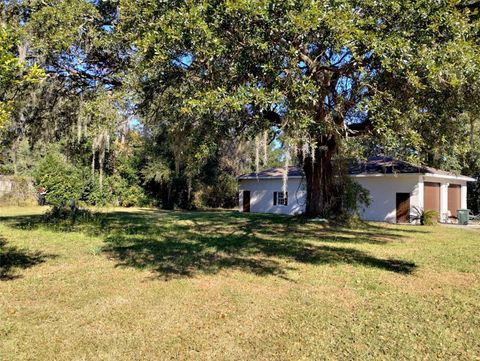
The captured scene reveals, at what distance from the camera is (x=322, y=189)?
59.8 ft

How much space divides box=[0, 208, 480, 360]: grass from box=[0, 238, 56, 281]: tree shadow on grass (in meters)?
0.04

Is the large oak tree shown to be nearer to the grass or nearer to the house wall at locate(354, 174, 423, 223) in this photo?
the grass

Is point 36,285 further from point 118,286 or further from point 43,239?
point 43,239

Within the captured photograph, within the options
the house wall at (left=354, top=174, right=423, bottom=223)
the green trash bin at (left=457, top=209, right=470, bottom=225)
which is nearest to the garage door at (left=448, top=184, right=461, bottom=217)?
the green trash bin at (left=457, top=209, right=470, bottom=225)

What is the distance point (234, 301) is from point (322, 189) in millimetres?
12395

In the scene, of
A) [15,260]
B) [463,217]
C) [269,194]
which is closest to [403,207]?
[463,217]

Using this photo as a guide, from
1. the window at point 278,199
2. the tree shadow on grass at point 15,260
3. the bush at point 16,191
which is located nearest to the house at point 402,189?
the window at point 278,199

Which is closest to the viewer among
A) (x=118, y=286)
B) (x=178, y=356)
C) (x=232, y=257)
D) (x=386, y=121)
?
(x=178, y=356)

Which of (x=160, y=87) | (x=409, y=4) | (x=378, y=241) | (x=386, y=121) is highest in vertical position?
(x=409, y=4)

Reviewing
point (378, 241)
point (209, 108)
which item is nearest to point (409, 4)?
point (209, 108)

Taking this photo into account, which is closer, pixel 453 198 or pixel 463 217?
pixel 463 217

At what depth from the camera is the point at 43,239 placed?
12.6 meters

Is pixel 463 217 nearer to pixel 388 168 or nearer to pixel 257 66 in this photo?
pixel 388 168

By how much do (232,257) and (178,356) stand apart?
568 centimetres
